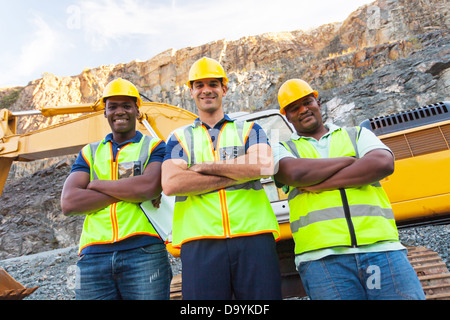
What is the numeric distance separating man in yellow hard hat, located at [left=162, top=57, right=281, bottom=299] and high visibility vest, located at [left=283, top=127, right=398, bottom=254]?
0.74 feet

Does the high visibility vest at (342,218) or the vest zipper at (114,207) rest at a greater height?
the vest zipper at (114,207)

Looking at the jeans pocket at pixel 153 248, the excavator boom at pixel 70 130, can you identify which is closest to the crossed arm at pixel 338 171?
the jeans pocket at pixel 153 248

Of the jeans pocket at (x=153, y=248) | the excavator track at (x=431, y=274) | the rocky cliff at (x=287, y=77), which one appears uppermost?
the rocky cliff at (x=287, y=77)

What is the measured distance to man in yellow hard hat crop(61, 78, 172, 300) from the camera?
2.02m

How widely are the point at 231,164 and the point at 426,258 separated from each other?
330 cm

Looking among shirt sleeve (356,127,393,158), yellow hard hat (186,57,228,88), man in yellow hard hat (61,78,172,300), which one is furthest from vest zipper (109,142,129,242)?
shirt sleeve (356,127,393,158)

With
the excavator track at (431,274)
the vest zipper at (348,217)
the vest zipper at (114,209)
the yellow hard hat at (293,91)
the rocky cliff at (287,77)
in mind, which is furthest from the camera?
the rocky cliff at (287,77)

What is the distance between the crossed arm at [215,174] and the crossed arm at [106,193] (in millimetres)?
259

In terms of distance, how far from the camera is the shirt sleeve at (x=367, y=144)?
2.10 meters

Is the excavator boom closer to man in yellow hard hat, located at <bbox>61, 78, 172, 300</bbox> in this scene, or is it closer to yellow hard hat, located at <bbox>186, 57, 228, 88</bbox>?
man in yellow hard hat, located at <bbox>61, 78, 172, 300</bbox>

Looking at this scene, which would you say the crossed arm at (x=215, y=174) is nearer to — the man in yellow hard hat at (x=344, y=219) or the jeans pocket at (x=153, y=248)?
the man in yellow hard hat at (x=344, y=219)

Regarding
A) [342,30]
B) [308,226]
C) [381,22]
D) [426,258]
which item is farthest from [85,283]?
[342,30]

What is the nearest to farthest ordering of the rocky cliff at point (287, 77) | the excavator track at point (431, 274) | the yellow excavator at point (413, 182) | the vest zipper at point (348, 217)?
1. the vest zipper at point (348, 217)
2. the excavator track at point (431, 274)
3. the yellow excavator at point (413, 182)
4. the rocky cliff at point (287, 77)
